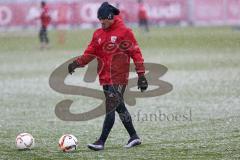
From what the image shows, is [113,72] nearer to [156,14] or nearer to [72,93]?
[72,93]

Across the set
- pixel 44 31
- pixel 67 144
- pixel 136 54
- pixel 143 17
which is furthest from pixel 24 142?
pixel 143 17

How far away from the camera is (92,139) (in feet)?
39.6

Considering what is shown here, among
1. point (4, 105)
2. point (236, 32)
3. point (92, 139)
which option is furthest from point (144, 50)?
point (92, 139)

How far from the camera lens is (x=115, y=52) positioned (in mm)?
10734

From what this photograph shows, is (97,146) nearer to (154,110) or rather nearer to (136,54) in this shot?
(136,54)

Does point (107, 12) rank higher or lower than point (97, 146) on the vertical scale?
higher

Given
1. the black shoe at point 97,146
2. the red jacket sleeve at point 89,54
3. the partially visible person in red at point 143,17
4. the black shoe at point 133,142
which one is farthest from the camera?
the partially visible person in red at point 143,17

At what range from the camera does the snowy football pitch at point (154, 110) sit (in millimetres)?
10742

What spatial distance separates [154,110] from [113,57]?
17.4ft

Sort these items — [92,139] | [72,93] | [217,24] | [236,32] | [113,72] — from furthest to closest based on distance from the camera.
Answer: [217,24], [236,32], [72,93], [92,139], [113,72]

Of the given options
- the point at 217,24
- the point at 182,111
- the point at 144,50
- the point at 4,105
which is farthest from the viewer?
the point at 217,24

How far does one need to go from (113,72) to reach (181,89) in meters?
9.05

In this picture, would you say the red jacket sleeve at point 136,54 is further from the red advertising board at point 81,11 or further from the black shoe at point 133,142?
the red advertising board at point 81,11

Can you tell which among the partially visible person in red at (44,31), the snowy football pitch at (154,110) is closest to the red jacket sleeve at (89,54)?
the snowy football pitch at (154,110)
